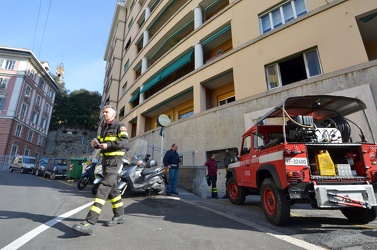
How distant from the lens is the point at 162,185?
23.1 ft

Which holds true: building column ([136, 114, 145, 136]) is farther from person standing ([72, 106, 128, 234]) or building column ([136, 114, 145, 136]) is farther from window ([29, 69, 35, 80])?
window ([29, 69, 35, 80])

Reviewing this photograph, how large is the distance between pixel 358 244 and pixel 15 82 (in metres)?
45.5

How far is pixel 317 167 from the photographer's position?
3785 mm

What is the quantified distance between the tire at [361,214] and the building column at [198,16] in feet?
44.9

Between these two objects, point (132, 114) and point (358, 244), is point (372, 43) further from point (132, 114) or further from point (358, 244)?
point (132, 114)

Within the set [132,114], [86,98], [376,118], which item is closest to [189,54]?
[132,114]

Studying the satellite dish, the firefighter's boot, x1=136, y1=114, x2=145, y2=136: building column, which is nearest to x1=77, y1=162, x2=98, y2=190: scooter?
the satellite dish

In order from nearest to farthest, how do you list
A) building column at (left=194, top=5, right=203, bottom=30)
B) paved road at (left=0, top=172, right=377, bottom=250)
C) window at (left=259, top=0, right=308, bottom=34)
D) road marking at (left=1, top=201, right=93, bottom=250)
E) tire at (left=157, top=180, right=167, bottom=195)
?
road marking at (left=1, top=201, right=93, bottom=250) → paved road at (left=0, top=172, right=377, bottom=250) → tire at (left=157, top=180, right=167, bottom=195) → window at (left=259, top=0, right=308, bottom=34) → building column at (left=194, top=5, right=203, bottom=30)

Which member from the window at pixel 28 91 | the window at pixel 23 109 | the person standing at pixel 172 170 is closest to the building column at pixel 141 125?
the person standing at pixel 172 170

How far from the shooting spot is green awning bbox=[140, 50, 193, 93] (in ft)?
49.0

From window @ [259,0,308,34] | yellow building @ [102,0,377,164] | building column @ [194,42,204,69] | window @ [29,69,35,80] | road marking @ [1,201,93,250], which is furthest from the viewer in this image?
window @ [29,69,35,80]

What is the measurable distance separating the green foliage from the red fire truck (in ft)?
164

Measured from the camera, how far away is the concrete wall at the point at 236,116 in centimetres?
721

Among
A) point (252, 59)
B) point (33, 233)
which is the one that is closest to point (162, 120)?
point (252, 59)
